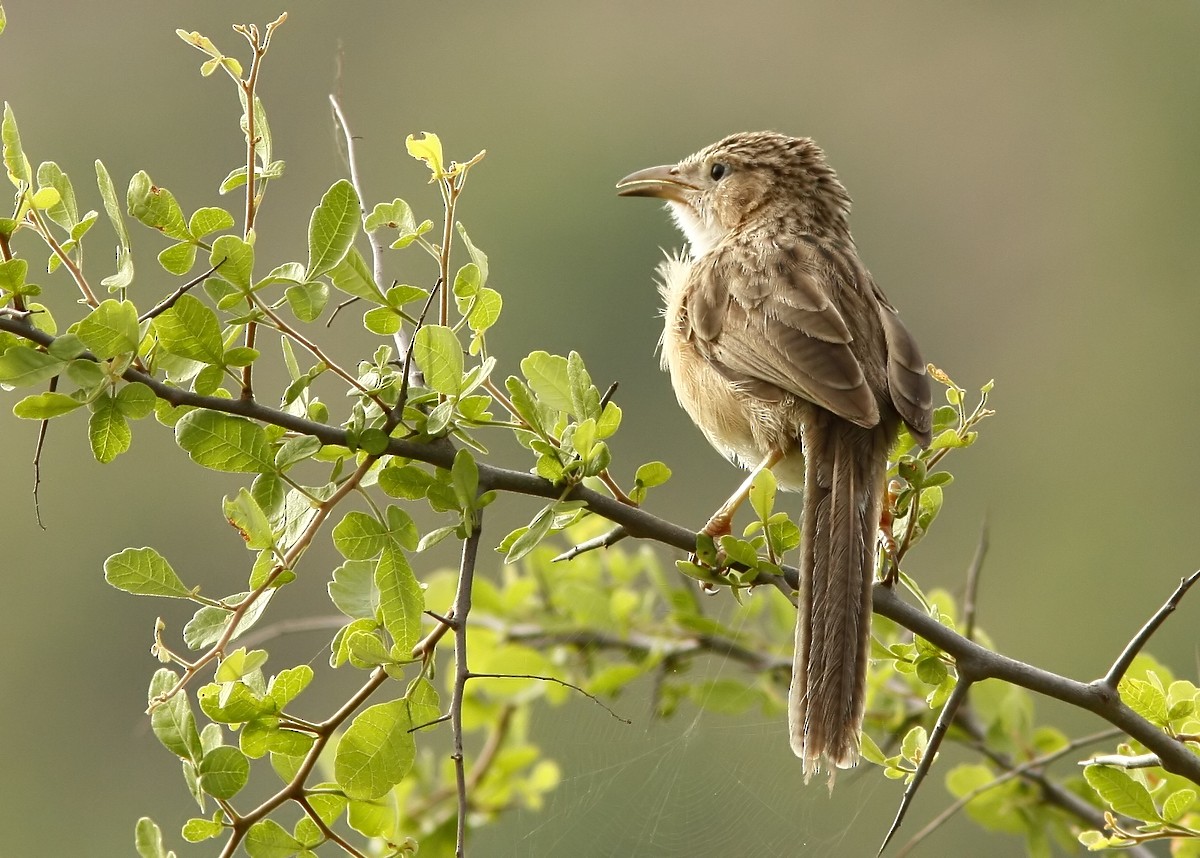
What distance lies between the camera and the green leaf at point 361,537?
206cm

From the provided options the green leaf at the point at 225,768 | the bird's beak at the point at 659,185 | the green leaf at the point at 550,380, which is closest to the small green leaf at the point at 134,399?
the green leaf at the point at 225,768

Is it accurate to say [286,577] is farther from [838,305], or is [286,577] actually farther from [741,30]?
[741,30]

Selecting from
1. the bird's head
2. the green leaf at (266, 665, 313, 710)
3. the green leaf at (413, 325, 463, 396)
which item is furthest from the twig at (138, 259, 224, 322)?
the bird's head

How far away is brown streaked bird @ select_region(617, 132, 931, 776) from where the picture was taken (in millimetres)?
2779

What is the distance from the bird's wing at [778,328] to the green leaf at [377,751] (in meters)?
1.64

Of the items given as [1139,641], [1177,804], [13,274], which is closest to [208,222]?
[13,274]

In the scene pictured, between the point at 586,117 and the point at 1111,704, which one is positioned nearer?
the point at 1111,704

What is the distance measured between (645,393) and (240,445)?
1898 cm

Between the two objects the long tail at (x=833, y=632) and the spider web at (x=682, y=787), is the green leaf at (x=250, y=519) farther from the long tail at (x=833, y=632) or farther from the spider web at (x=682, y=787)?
the spider web at (x=682, y=787)

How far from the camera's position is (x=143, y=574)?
2.06m

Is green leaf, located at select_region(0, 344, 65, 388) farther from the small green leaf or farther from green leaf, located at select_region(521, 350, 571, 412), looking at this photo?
green leaf, located at select_region(521, 350, 571, 412)

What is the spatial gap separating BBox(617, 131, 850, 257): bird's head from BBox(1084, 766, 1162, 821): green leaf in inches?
111

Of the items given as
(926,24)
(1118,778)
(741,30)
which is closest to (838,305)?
(1118,778)

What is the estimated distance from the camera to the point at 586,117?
38.0 meters
